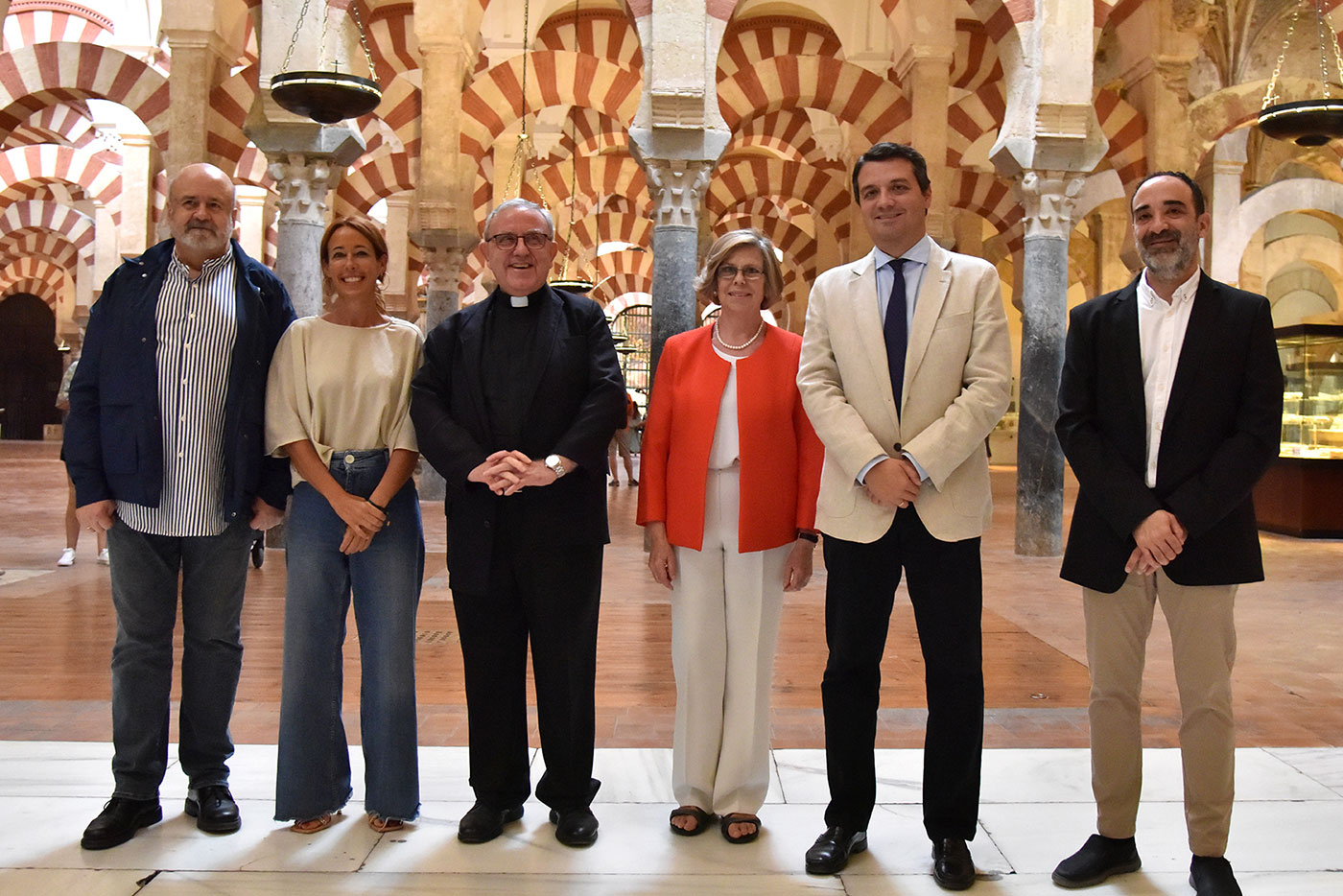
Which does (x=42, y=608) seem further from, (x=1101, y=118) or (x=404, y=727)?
(x=1101, y=118)

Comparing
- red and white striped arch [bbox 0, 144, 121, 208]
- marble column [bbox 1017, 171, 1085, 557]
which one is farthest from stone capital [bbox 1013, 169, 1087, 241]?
red and white striped arch [bbox 0, 144, 121, 208]

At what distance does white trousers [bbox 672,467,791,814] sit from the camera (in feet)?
9.03

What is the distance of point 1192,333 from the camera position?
8.21 feet

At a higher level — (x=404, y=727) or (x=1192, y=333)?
(x=1192, y=333)

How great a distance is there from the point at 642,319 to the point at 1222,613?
96.1 feet

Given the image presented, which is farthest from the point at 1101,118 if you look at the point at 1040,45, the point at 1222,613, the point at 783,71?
the point at 1222,613

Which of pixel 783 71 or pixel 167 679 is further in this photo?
pixel 783 71

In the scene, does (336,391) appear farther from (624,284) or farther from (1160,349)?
(624,284)

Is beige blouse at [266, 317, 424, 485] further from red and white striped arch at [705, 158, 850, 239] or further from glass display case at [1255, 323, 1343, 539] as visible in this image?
red and white striped arch at [705, 158, 850, 239]

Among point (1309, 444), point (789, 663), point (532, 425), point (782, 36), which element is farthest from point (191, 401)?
point (782, 36)

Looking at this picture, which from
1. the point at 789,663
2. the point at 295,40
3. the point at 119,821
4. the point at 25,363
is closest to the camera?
the point at 119,821

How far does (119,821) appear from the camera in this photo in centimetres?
269

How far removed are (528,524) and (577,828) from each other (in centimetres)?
76

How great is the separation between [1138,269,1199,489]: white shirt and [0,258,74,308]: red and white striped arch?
29.8 metres
